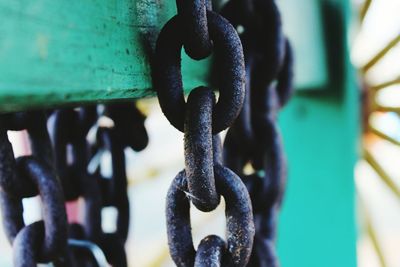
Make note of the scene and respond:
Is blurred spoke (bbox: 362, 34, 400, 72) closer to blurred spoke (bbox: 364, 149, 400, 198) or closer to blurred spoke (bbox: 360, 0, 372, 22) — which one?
blurred spoke (bbox: 360, 0, 372, 22)

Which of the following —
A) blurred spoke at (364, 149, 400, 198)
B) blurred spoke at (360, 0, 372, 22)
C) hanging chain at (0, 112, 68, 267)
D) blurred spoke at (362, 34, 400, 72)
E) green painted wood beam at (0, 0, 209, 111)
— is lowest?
blurred spoke at (364, 149, 400, 198)

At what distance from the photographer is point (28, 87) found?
279 millimetres

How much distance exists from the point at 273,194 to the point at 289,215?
65 cm

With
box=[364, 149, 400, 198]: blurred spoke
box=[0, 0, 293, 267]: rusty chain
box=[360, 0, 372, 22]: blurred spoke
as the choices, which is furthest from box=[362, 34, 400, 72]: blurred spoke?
box=[0, 0, 293, 267]: rusty chain

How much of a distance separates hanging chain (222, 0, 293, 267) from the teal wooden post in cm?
50

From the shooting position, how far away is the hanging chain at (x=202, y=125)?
36 cm

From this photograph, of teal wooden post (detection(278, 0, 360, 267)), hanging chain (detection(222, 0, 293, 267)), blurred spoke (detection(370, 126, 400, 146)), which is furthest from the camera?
blurred spoke (detection(370, 126, 400, 146))

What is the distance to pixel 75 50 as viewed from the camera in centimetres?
32

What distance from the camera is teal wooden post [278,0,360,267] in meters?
1.10

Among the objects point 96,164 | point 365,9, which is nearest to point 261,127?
point 96,164

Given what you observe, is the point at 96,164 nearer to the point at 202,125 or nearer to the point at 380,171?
the point at 202,125

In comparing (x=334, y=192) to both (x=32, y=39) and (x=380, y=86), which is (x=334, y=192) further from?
(x=32, y=39)

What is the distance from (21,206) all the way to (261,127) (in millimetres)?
264

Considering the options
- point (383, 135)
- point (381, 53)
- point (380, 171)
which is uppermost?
point (381, 53)
